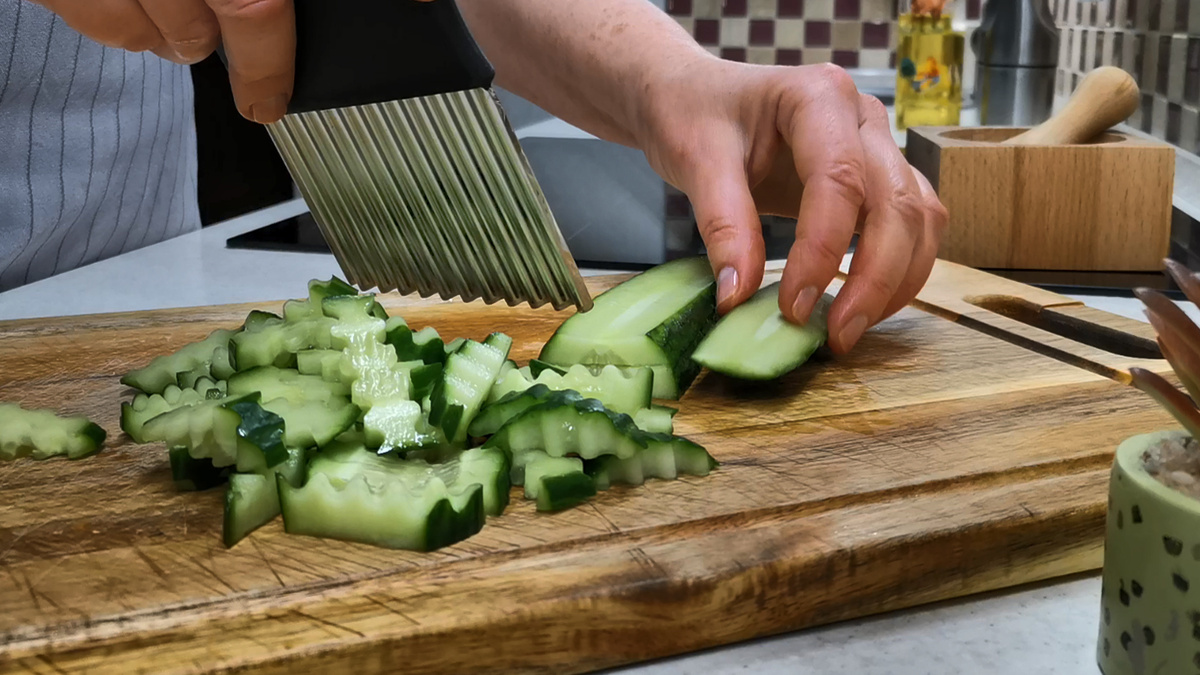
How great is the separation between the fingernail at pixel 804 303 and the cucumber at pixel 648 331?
0.12 metres

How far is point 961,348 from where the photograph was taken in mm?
1342

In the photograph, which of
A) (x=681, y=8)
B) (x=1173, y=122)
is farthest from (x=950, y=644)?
(x=681, y=8)

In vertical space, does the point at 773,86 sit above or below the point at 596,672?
above

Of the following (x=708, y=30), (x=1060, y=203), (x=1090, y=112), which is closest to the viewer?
(x=1060, y=203)

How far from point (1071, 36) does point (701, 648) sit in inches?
147

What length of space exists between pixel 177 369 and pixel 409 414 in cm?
35

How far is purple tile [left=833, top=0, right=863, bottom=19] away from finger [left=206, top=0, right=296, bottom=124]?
3732 mm

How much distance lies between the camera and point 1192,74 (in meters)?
2.66

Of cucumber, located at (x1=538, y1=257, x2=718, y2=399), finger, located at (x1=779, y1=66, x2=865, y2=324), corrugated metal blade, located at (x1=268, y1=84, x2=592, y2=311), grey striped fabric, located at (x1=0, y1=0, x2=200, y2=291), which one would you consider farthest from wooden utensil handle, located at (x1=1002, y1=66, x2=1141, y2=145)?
grey striped fabric, located at (x1=0, y1=0, x2=200, y2=291)

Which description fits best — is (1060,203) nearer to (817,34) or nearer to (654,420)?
(654,420)

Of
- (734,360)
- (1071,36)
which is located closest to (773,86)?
(734,360)

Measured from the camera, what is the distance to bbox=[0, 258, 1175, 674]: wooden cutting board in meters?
0.73

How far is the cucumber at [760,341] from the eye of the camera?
1.17m

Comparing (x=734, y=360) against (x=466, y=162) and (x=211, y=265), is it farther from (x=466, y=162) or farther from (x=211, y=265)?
(x=211, y=265)
